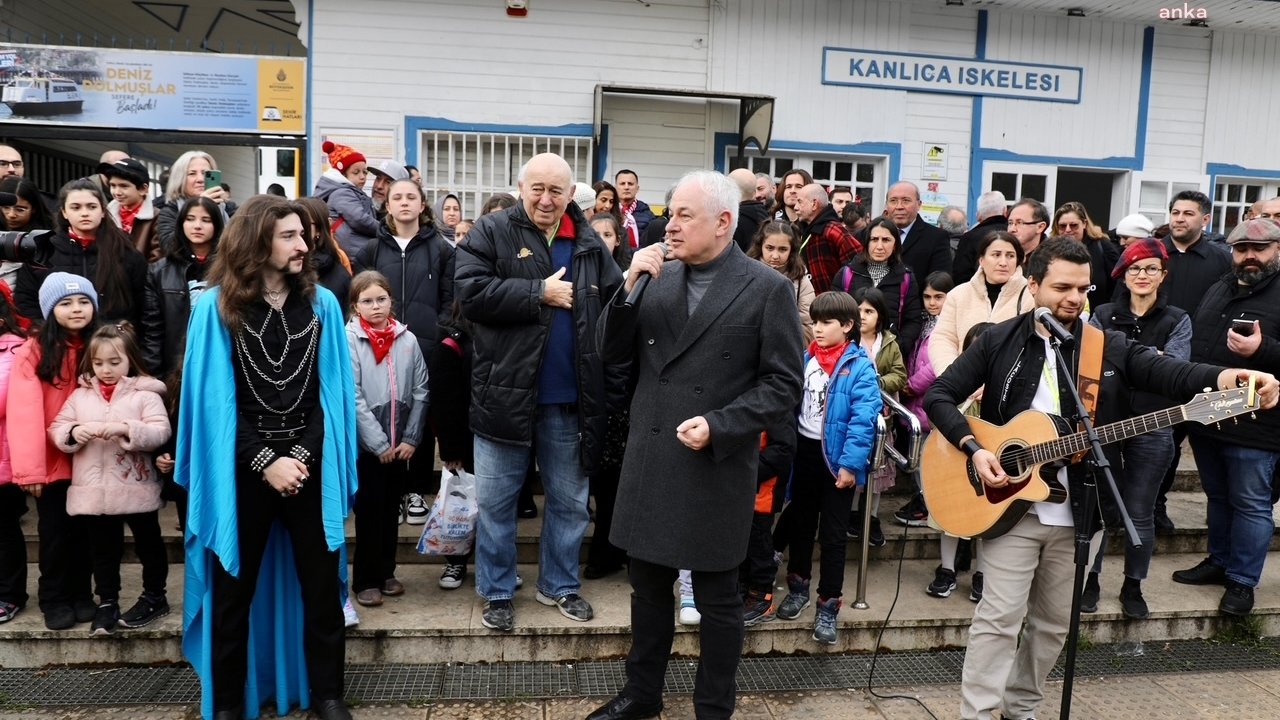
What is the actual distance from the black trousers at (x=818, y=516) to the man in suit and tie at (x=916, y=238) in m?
2.33

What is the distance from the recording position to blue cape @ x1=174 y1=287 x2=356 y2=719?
3.35 meters

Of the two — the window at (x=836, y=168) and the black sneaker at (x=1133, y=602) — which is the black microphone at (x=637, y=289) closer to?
the black sneaker at (x=1133, y=602)

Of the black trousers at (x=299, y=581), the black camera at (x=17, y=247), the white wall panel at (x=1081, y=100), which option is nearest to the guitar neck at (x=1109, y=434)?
the black trousers at (x=299, y=581)

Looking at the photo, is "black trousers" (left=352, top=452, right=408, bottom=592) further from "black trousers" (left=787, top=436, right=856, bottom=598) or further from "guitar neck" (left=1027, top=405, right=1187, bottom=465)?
"guitar neck" (left=1027, top=405, right=1187, bottom=465)

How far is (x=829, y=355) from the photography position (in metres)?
4.55

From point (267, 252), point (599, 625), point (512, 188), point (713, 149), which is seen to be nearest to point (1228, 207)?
point (713, 149)

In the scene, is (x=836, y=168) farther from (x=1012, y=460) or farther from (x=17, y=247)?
(x=17, y=247)

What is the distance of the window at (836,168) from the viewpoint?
10.4 metres

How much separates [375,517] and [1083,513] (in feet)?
10.3

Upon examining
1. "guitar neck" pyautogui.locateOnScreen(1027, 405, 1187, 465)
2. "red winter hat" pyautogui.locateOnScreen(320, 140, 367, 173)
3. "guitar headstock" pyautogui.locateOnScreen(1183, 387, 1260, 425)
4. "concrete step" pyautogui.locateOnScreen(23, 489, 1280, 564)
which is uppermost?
"red winter hat" pyautogui.locateOnScreen(320, 140, 367, 173)

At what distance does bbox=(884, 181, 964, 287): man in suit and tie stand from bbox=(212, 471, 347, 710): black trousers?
176 inches

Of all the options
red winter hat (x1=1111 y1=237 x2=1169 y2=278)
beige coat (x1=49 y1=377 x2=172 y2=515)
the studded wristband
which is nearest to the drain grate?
beige coat (x1=49 y1=377 x2=172 y2=515)

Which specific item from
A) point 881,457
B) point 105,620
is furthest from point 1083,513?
point 105,620

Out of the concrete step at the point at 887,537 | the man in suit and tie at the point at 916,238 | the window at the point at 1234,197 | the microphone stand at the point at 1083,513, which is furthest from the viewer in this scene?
the window at the point at 1234,197
